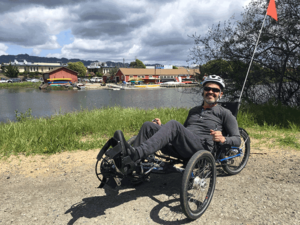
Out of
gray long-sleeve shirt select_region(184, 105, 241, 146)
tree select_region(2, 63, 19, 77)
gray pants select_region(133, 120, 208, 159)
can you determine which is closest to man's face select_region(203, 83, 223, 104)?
gray long-sleeve shirt select_region(184, 105, 241, 146)

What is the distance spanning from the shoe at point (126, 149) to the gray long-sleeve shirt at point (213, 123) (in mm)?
998

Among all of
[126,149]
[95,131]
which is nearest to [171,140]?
[126,149]

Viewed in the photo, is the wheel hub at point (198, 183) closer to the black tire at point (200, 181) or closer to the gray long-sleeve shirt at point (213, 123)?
the black tire at point (200, 181)

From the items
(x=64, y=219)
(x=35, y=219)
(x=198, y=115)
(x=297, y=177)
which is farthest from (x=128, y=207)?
(x=297, y=177)

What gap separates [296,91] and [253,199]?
789 centimetres

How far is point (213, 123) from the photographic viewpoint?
3102 mm

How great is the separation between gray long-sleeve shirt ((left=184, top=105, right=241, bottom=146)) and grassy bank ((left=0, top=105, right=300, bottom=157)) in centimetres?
265

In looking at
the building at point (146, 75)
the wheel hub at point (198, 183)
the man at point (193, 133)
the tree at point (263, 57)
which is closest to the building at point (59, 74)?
the building at point (146, 75)

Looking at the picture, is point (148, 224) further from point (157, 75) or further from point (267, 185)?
point (157, 75)

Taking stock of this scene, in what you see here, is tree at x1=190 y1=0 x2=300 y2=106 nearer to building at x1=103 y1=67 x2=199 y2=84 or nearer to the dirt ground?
the dirt ground

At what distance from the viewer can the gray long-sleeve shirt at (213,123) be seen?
3062 millimetres

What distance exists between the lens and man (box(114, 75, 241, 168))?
2.52 meters

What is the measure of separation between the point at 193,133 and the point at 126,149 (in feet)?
3.10

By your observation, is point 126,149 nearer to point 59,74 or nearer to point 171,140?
point 171,140
